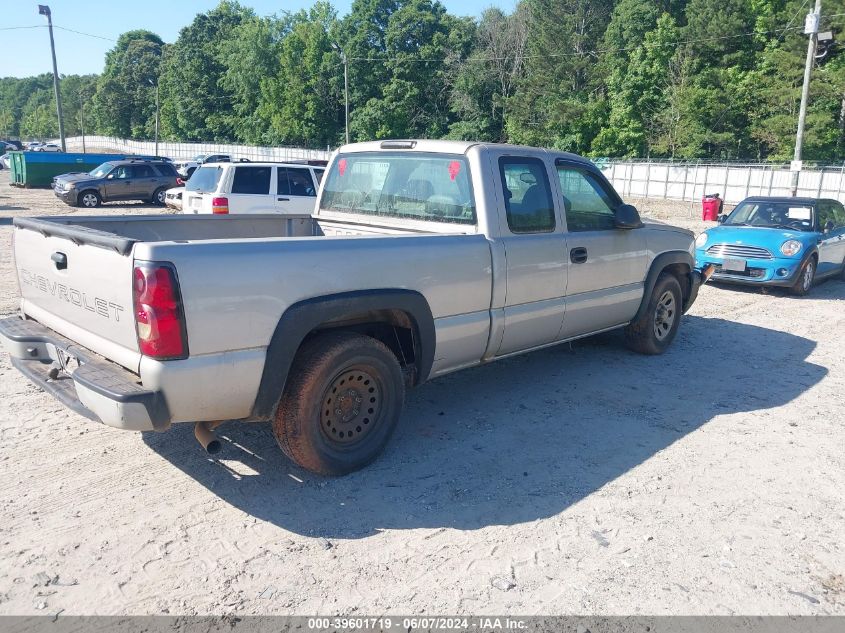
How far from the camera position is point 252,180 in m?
13.4

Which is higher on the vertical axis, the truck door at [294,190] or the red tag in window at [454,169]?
the red tag in window at [454,169]

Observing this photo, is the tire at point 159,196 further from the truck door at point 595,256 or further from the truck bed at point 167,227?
the truck door at point 595,256

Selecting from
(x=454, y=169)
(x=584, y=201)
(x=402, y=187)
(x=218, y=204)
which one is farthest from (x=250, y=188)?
(x=454, y=169)

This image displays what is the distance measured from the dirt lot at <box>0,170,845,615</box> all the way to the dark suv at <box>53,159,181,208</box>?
1860cm

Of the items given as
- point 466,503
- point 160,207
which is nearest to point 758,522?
point 466,503

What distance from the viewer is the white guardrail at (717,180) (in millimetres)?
32903

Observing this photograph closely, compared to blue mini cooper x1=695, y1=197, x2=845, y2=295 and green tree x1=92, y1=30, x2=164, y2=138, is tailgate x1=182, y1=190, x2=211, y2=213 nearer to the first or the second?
blue mini cooper x1=695, y1=197, x2=845, y2=295

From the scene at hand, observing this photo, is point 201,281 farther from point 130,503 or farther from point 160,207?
point 160,207

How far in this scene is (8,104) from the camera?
18200cm

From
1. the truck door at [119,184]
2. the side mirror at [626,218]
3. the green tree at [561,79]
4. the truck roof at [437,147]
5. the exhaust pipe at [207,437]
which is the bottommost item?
the exhaust pipe at [207,437]

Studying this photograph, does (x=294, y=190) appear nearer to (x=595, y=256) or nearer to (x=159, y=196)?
(x=595, y=256)

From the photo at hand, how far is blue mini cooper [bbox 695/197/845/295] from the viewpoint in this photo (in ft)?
34.5

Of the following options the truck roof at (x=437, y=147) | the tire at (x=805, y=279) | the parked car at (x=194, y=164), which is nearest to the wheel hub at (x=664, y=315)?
the truck roof at (x=437, y=147)

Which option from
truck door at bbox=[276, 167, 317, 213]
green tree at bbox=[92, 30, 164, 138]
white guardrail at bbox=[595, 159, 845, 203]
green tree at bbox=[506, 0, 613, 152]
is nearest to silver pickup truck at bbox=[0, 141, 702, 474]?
truck door at bbox=[276, 167, 317, 213]
